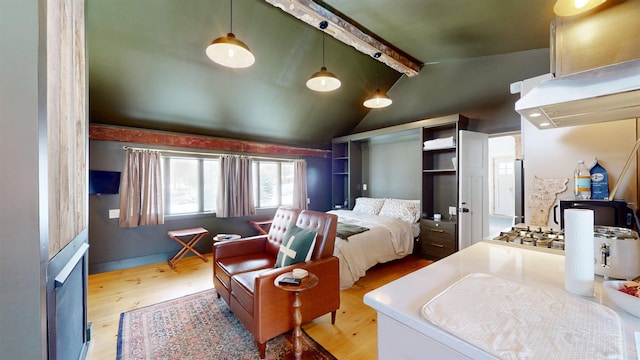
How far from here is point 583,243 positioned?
0.93m

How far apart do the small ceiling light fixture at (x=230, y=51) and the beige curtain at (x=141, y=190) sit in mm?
2521

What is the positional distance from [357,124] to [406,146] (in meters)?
1.38

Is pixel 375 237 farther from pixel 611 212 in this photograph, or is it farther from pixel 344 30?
pixel 344 30

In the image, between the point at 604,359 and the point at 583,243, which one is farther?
the point at 583,243

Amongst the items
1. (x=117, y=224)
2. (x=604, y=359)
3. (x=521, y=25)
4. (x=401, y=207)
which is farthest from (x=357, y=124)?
(x=604, y=359)

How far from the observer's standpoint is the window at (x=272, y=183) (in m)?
5.14

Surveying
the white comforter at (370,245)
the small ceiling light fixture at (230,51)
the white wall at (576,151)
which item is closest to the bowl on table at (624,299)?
the white wall at (576,151)

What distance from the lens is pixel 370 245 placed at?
3268 millimetres

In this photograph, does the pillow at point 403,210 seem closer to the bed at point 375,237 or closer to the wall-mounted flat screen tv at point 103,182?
the bed at point 375,237

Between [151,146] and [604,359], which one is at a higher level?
[151,146]

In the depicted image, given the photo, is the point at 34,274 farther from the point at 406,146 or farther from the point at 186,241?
the point at 406,146

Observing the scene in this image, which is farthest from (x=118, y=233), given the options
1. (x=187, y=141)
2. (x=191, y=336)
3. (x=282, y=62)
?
(x=282, y=62)

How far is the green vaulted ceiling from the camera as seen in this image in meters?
2.50

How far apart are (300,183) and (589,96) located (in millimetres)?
4779
